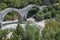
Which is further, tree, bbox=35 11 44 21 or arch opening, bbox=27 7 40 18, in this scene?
arch opening, bbox=27 7 40 18

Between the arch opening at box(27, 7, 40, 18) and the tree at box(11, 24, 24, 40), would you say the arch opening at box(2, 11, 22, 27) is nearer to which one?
the arch opening at box(27, 7, 40, 18)

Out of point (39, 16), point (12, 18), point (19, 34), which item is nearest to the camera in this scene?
point (19, 34)

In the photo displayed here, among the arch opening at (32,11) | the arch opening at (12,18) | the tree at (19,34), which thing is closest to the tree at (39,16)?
the arch opening at (32,11)

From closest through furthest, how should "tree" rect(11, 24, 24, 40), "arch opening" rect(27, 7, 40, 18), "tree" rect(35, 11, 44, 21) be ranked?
1. "tree" rect(11, 24, 24, 40)
2. "tree" rect(35, 11, 44, 21)
3. "arch opening" rect(27, 7, 40, 18)

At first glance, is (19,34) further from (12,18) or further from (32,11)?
(32,11)

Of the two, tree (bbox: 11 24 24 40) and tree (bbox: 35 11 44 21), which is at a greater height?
tree (bbox: 11 24 24 40)

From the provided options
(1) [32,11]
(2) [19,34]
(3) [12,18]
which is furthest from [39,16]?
(2) [19,34]

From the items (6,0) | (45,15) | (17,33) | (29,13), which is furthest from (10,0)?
(17,33)

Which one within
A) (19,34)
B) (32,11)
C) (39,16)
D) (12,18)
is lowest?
(12,18)

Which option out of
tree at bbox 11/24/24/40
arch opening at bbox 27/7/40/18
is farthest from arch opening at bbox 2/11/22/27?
tree at bbox 11/24/24/40

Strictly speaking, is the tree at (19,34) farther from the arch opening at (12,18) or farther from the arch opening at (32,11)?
the arch opening at (32,11)

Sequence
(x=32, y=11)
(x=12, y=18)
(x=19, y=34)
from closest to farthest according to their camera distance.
→ (x=19, y=34)
(x=12, y=18)
(x=32, y=11)
